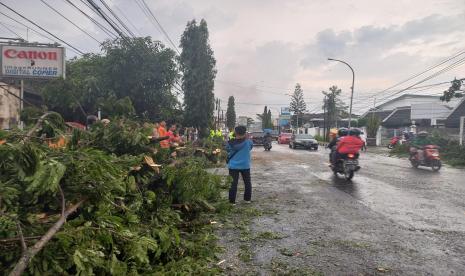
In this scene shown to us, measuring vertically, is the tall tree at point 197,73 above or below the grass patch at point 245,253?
above

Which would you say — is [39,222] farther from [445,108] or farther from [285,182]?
[445,108]

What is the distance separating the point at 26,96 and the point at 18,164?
20551mm

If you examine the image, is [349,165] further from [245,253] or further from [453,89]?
[453,89]

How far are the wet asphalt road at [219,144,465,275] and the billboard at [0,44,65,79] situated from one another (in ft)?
33.3

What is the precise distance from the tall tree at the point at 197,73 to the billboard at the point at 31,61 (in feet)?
27.9

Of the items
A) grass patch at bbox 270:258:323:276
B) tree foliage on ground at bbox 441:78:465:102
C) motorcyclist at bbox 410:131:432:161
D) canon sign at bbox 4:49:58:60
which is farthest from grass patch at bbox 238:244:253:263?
tree foliage on ground at bbox 441:78:465:102

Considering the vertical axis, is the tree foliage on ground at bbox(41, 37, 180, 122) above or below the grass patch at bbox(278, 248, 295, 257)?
above

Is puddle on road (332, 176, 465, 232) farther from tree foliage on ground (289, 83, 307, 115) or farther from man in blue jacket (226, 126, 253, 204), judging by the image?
tree foliage on ground (289, 83, 307, 115)

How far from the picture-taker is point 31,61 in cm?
1594

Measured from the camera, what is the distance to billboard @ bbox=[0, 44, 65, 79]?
15.6 metres

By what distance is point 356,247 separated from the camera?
536cm

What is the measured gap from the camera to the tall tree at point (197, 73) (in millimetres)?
23969

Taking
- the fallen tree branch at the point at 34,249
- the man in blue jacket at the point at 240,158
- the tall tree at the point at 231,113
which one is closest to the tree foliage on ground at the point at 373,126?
the man in blue jacket at the point at 240,158

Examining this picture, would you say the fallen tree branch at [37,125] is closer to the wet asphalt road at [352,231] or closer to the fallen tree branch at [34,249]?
the fallen tree branch at [34,249]
